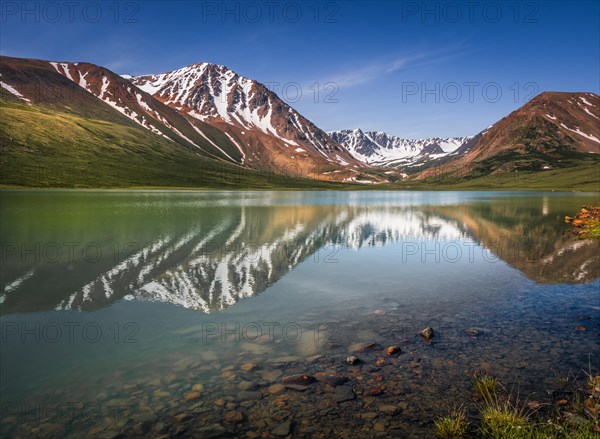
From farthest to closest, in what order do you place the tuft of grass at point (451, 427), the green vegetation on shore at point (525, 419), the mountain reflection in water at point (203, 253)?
1. the mountain reflection in water at point (203, 253)
2. the tuft of grass at point (451, 427)
3. the green vegetation on shore at point (525, 419)

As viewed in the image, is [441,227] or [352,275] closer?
[352,275]

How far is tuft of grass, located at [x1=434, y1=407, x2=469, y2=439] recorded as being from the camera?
796cm

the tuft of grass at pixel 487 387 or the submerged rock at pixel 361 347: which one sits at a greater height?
the tuft of grass at pixel 487 387

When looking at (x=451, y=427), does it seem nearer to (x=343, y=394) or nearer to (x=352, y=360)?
(x=343, y=394)

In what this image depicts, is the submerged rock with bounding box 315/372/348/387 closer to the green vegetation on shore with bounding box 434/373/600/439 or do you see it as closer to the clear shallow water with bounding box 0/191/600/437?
the clear shallow water with bounding box 0/191/600/437

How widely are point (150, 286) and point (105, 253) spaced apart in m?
10.7

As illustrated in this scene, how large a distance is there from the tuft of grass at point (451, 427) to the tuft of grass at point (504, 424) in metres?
0.37

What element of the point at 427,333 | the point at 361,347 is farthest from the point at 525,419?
the point at 427,333

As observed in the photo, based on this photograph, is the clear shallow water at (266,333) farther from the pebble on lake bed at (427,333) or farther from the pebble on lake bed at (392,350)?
the pebble on lake bed at (392,350)

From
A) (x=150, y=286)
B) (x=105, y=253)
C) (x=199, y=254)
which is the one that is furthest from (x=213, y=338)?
(x=105, y=253)

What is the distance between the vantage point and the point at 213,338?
43.5 feet

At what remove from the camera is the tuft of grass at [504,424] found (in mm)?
7711

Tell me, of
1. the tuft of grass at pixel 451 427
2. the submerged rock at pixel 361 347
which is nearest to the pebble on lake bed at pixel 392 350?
the submerged rock at pixel 361 347

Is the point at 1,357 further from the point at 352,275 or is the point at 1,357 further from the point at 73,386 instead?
the point at 352,275
